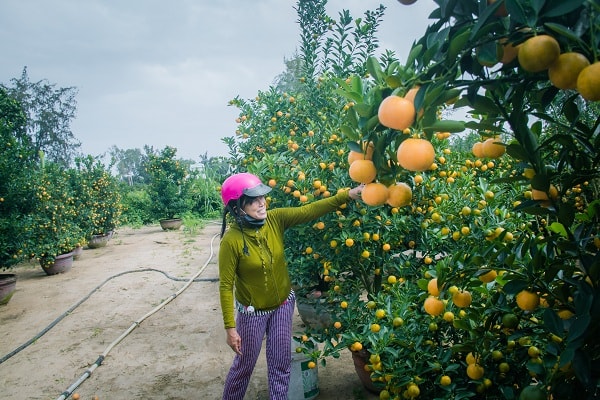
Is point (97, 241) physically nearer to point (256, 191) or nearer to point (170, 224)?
point (170, 224)

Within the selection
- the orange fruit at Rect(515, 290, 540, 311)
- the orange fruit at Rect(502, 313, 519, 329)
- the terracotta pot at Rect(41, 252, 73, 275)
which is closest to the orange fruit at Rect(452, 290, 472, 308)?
the orange fruit at Rect(502, 313, 519, 329)

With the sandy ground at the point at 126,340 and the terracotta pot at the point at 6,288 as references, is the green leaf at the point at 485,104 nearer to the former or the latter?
the sandy ground at the point at 126,340

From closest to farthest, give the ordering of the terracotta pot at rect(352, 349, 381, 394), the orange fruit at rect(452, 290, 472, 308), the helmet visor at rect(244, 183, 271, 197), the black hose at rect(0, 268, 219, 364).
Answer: the orange fruit at rect(452, 290, 472, 308) < the helmet visor at rect(244, 183, 271, 197) < the terracotta pot at rect(352, 349, 381, 394) < the black hose at rect(0, 268, 219, 364)

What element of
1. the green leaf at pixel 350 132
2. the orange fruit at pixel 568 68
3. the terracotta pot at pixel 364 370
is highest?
the orange fruit at pixel 568 68

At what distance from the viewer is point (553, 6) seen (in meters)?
0.63

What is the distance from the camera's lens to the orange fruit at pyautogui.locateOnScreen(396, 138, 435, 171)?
83 centimetres

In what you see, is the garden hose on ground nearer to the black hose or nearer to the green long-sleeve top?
the black hose

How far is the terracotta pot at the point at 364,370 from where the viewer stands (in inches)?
102

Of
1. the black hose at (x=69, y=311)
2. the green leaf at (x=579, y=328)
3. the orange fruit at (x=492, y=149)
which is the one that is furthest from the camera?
the black hose at (x=69, y=311)

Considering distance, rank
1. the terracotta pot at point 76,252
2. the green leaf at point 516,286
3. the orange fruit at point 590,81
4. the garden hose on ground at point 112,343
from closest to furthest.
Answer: the orange fruit at point 590,81 < the green leaf at point 516,286 < the garden hose on ground at point 112,343 < the terracotta pot at point 76,252

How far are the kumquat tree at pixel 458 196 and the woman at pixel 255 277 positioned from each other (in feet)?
0.70

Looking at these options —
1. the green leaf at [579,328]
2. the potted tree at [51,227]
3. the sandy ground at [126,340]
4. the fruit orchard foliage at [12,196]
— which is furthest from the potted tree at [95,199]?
the green leaf at [579,328]

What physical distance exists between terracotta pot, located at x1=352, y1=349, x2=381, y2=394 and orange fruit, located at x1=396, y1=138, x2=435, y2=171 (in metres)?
2.06

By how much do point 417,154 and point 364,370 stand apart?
2.28m
